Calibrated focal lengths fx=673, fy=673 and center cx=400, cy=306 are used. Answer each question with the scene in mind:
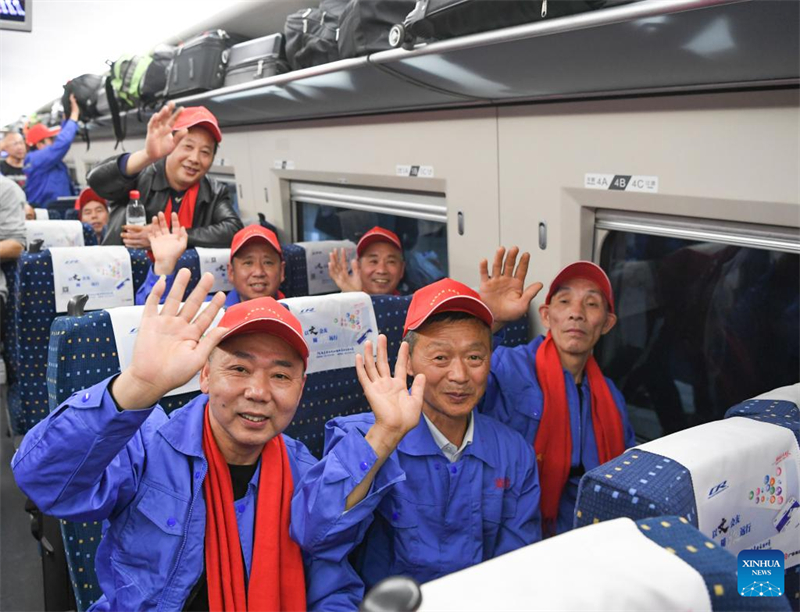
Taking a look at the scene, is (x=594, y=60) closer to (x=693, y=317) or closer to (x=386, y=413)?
(x=693, y=317)

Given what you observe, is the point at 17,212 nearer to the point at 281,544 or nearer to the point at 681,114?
the point at 281,544

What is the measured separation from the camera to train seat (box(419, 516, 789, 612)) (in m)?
0.61

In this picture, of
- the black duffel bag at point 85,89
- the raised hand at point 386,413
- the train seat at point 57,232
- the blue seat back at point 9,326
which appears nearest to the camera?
the raised hand at point 386,413

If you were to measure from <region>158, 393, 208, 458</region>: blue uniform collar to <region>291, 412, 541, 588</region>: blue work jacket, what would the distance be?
0.28 m

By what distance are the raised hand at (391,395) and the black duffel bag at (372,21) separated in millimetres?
1524

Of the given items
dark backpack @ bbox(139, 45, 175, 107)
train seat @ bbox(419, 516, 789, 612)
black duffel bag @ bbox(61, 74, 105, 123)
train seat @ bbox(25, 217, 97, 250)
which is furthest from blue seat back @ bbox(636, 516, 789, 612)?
black duffel bag @ bbox(61, 74, 105, 123)

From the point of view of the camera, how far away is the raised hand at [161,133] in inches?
131

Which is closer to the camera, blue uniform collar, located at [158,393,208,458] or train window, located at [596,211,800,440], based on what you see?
blue uniform collar, located at [158,393,208,458]

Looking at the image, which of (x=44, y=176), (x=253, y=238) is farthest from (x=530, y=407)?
(x=44, y=176)

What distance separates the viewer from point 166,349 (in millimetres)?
1356

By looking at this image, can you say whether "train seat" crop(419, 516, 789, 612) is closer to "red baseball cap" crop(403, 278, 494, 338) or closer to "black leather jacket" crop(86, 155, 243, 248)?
"red baseball cap" crop(403, 278, 494, 338)

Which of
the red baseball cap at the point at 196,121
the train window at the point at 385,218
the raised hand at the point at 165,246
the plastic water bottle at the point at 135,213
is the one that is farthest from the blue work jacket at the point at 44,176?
the raised hand at the point at 165,246

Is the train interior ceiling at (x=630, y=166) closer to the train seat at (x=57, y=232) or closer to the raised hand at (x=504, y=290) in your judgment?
the raised hand at (x=504, y=290)

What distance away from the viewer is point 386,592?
0.56 meters
